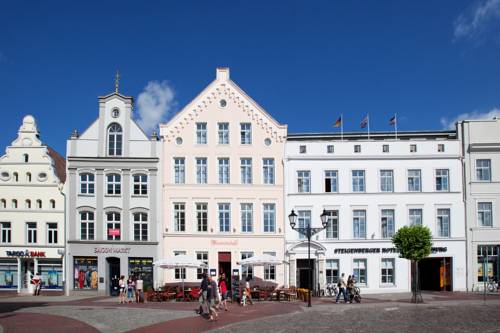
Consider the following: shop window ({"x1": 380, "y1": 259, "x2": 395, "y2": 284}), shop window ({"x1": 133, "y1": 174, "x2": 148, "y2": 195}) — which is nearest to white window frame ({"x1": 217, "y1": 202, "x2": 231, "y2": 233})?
shop window ({"x1": 133, "y1": 174, "x2": 148, "y2": 195})

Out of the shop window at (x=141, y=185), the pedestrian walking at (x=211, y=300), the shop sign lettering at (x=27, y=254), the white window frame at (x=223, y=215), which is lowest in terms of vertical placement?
the pedestrian walking at (x=211, y=300)

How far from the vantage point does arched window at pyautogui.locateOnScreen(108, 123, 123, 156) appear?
43.4 meters

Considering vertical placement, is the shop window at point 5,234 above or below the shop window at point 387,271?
above

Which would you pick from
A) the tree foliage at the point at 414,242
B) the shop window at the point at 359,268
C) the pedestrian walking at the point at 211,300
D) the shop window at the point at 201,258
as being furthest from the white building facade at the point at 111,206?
the tree foliage at the point at 414,242

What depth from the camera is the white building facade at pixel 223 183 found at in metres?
42.2

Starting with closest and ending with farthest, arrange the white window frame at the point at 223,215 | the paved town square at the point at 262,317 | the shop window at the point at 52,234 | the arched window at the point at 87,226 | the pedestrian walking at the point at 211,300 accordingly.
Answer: the paved town square at the point at 262,317 → the pedestrian walking at the point at 211,300 → the arched window at the point at 87,226 → the white window frame at the point at 223,215 → the shop window at the point at 52,234

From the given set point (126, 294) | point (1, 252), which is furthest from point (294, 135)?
point (1, 252)

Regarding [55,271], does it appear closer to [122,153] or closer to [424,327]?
[122,153]

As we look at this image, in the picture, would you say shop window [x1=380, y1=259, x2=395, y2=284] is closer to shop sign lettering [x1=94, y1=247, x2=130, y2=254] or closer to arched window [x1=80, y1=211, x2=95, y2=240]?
shop sign lettering [x1=94, y1=247, x2=130, y2=254]

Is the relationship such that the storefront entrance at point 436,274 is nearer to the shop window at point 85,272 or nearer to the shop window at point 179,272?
the shop window at point 179,272

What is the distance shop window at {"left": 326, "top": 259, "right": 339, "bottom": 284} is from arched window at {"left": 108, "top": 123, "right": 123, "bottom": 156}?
1809 centimetres

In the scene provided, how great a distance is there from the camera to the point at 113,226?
42.6m

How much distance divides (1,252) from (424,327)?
33.5 m

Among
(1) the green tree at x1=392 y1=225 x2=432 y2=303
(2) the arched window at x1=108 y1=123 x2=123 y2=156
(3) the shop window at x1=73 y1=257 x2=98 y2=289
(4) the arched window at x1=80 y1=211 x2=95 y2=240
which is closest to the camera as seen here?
(1) the green tree at x1=392 y1=225 x2=432 y2=303
